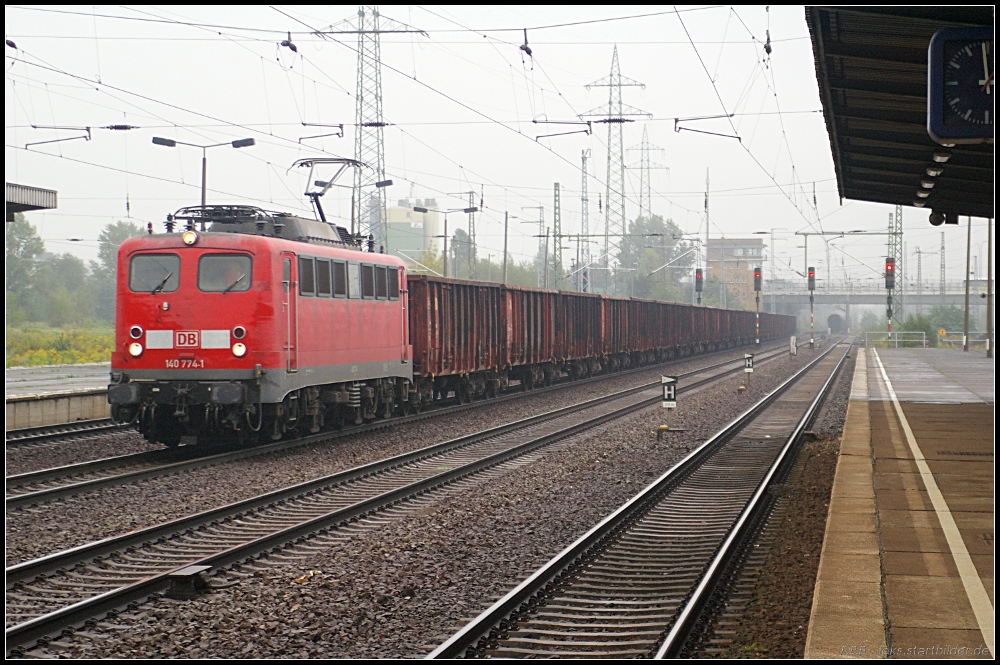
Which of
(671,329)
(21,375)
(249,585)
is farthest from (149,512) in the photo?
(671,329)

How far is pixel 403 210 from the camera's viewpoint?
17725 cm

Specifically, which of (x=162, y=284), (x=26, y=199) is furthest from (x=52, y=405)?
(x=162, y=284)

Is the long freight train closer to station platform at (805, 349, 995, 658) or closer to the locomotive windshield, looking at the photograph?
the locomotive windshield

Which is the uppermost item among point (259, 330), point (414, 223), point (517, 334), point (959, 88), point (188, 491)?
point (414, 223)

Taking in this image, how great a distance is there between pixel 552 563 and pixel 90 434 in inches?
463

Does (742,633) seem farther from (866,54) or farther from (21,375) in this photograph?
(21,375)

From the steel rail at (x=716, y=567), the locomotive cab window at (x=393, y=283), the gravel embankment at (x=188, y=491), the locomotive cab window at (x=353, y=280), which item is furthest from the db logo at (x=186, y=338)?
the steel rail at (x=716, y=567)

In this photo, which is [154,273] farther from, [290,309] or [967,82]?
[967,82]

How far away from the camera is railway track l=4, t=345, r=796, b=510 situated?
1113 cm

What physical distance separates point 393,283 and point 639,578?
36.3 feet

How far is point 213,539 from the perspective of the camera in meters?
9.27

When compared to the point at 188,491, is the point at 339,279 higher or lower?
higher

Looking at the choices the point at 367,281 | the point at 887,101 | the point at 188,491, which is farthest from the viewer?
the point at 367,281

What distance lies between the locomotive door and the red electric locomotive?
0.05ft
